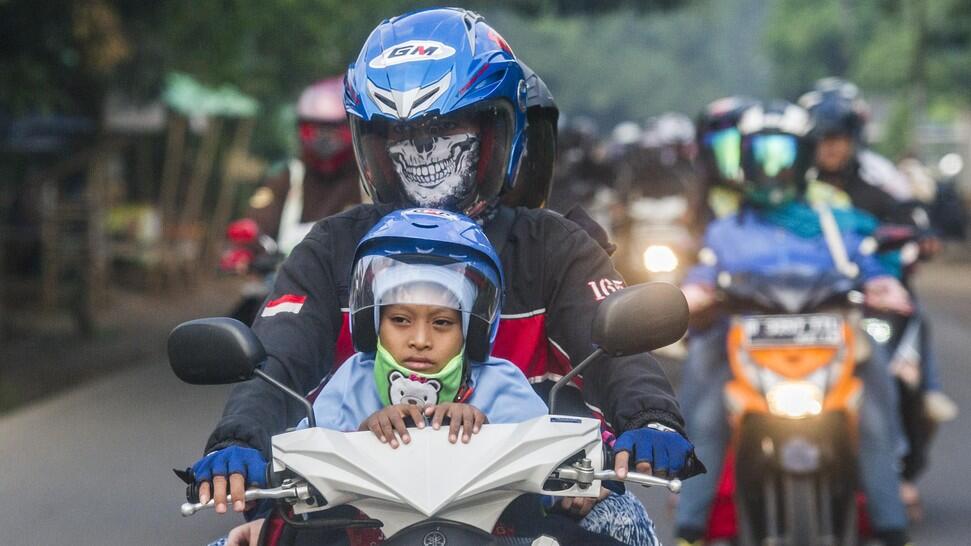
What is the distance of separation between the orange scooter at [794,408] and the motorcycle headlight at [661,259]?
4.55 meters

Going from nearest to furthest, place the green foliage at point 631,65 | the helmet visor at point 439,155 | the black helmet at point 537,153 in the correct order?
the helmet visor at point 439,155 → the black helmet at point 537,153 → the green foliage at point 631,65

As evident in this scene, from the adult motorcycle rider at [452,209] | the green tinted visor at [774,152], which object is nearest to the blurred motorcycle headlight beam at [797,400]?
the green tinted visor at [774,152]

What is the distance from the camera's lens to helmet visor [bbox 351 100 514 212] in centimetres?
431

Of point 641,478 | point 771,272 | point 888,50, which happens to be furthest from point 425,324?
point 888,50

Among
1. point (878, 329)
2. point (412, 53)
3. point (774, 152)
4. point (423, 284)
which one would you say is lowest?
point (878, 329)

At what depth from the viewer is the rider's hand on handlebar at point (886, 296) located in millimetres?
7504

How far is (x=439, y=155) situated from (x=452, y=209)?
134mm

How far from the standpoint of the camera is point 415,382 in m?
3.71

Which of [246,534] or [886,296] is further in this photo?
[886,296]

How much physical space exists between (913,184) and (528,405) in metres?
10.5

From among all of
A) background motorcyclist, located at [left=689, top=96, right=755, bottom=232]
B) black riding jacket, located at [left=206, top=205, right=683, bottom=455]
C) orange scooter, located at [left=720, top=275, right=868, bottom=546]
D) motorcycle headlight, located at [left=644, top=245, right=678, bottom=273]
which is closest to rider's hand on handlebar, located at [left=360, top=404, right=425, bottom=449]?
black riding jacket, located at [left=206, top=205, right=683, bottom=455]

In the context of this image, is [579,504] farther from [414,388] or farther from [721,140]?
[721,140]

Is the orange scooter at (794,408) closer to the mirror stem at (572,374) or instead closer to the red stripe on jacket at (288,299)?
the red stripe on jacket at (288,299)

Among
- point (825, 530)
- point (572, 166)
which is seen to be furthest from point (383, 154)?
point (572, 166)
